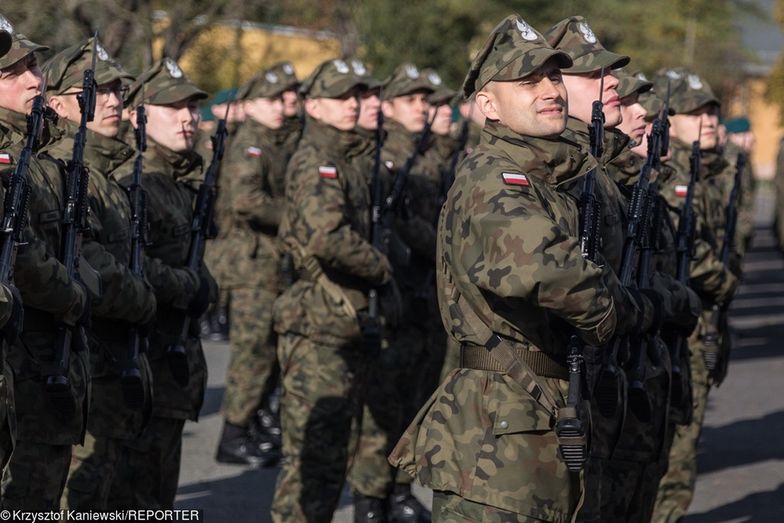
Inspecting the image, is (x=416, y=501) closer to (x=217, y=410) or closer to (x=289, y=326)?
(x=289, y=326)

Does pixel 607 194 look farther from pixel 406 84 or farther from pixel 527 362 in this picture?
pixel 406 84

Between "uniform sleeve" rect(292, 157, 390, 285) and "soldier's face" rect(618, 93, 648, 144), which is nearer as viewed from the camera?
"soldier's face" rect(618, 93, 648, 144)

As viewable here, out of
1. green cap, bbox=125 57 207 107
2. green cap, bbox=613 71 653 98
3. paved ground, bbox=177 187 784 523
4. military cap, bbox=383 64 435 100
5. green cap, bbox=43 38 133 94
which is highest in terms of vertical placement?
green cap, bbox=613 71 653 98

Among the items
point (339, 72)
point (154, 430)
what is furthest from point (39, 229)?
point (339, 72)

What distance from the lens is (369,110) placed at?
838 cm

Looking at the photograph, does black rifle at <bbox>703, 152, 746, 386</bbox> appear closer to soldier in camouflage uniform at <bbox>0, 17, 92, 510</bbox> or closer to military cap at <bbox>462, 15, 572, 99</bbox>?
military cap at <bbox>462, 15, 572, 99</bbox>

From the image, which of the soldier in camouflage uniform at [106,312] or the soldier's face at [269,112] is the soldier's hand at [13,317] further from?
the soldier's face at [269,112]

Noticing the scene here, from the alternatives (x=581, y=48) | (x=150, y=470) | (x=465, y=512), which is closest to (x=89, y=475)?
(x=150, y=470)

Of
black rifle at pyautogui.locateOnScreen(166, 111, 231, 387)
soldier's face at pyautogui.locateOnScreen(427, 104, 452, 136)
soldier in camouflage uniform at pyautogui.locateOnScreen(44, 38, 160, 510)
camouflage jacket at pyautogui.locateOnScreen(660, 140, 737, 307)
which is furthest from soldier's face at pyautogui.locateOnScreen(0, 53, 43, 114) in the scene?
soldier's face at pyautogui.locateOnScreen(427, 104, 452, 136)

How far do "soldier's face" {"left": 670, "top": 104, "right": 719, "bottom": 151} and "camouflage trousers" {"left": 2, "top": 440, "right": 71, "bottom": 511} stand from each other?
4.13m

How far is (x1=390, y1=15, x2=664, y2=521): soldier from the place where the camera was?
467 centimetres

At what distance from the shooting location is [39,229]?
18.1 ft

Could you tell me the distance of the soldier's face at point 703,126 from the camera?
844 cm

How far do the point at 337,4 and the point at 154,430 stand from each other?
14900 millimetres
